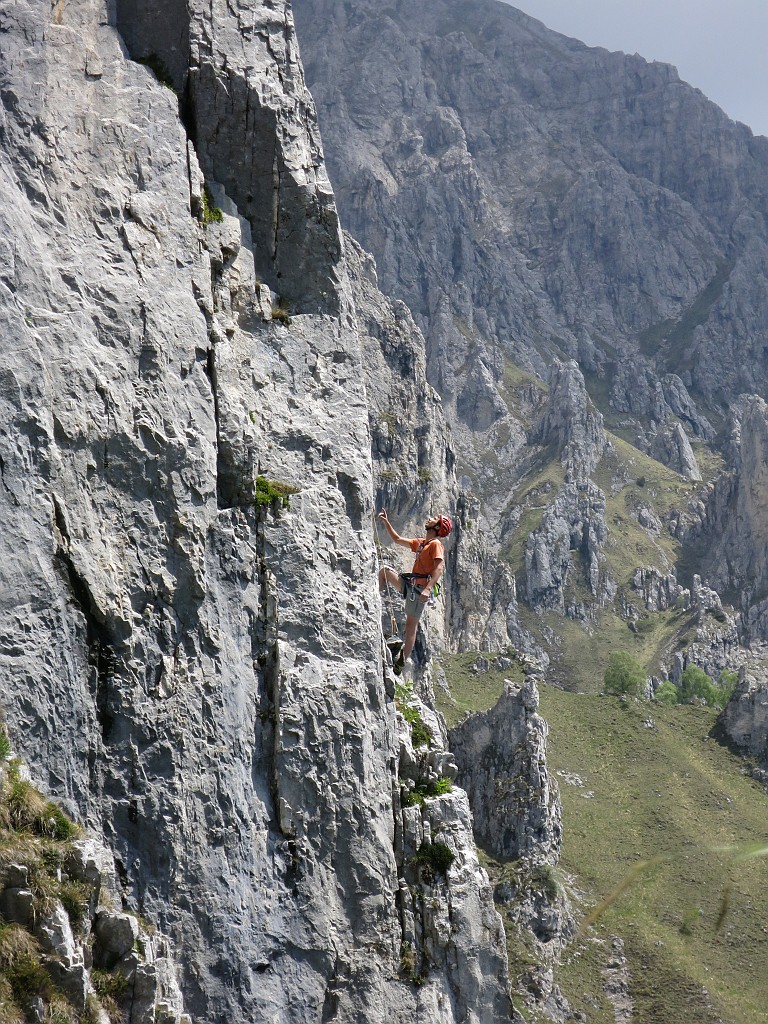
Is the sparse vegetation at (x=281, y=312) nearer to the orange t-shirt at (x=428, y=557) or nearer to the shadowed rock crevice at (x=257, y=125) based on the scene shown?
the shadowed rock crevice at (x=257, y=125)

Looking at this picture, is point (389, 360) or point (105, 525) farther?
point (389, 360)

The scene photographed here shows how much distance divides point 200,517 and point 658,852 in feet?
198

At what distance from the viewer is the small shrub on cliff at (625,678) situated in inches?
4886

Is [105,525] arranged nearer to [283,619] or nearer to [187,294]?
[283,619]

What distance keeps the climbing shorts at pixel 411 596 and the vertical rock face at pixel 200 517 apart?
1957 mm

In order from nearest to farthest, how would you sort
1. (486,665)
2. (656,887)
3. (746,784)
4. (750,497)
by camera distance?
(656,887)
(746,784)
(486,665)
(750,497)

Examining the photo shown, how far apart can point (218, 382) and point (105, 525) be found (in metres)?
4.31

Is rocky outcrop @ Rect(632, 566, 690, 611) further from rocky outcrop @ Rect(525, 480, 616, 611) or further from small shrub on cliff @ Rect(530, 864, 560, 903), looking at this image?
small shrub on cliff @ Rect(530, 864, 560, 903)

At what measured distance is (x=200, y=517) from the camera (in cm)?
1769

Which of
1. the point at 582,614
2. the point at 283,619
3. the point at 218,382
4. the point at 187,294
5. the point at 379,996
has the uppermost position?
the point at 187,294

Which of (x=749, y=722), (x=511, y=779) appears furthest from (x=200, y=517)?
(x=749, y=722)

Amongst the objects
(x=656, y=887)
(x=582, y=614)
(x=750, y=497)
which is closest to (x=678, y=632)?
(x=582, y=614)

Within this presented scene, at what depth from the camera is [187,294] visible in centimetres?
1889

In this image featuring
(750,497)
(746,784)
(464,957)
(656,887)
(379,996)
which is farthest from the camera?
(750,497)
